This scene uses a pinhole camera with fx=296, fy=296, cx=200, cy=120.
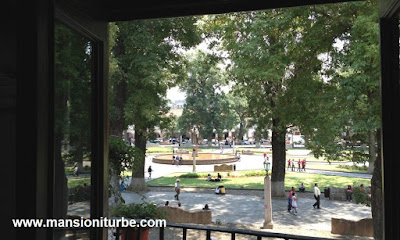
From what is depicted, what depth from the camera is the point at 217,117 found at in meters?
39.9

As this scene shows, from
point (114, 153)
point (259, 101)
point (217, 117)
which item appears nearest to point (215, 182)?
point (259, 101)

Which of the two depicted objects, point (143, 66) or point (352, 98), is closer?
point (352, 98)

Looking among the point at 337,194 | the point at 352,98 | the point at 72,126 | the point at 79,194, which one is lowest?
the point at 337,194

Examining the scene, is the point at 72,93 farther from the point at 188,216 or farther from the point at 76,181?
the point at 188,216

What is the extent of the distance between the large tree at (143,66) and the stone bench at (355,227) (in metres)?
7.72

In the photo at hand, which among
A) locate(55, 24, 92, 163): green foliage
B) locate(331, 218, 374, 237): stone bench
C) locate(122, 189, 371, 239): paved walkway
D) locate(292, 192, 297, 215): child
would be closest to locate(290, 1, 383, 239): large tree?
locate(331, 218, 374, 237): stone bench

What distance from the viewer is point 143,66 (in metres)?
10.8

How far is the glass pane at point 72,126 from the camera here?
1.40 m

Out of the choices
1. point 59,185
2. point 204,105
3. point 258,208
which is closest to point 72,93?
point 59,185

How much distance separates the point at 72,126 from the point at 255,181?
1923cm

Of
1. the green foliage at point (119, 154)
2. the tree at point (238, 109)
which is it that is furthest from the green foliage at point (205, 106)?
the green foliage at point (119, 154)

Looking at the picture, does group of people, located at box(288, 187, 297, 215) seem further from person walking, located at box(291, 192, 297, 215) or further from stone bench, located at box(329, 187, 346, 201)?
stone bench, located at box(329, 187, 346, 201)

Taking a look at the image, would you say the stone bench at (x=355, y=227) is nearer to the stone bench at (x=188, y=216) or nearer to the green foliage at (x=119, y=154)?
the stone bench at (x=188, y=216)

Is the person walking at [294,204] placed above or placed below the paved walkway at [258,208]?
above
